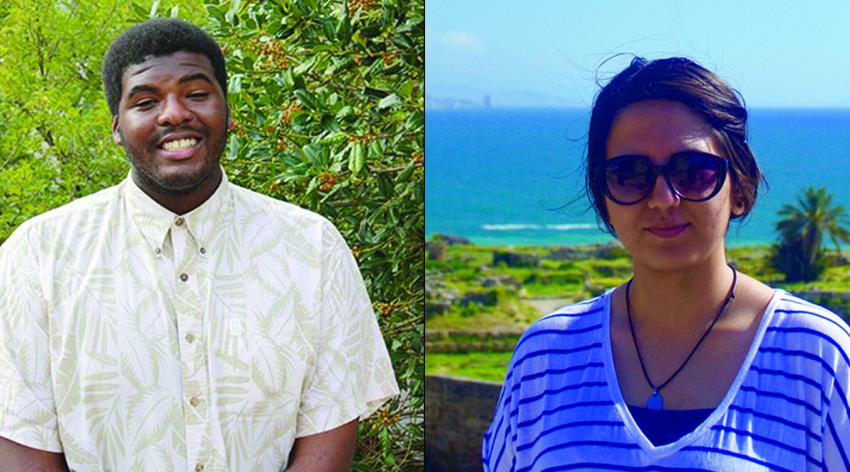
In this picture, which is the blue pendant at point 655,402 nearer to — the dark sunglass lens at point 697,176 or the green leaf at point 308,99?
the dark sunglass lens at point 697,176

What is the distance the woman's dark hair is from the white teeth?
2.60 feet

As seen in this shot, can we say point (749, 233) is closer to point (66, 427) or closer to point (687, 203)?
point (687, 203)

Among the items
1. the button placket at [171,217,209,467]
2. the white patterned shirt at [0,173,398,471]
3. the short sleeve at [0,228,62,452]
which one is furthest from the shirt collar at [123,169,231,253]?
the short sleeve at [0,228,62,452]

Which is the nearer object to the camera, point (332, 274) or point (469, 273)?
point (332, 274)

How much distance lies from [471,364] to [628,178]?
155cm

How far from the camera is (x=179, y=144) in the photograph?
2.27 meters

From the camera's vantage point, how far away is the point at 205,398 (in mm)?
2260

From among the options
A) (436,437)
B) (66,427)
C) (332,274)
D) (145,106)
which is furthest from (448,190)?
(66,427)

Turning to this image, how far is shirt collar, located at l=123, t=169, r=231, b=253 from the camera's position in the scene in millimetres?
2328

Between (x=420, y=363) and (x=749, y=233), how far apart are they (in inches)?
54.8

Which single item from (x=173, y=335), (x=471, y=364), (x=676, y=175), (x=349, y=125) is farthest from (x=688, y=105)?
(x=471, y=364)

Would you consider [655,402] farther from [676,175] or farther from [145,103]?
[145,103]

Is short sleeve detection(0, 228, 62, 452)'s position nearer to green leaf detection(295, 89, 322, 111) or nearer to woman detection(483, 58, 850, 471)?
woman detection(483, 58, 850, 471)

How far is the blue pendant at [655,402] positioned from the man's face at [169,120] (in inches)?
38.7
